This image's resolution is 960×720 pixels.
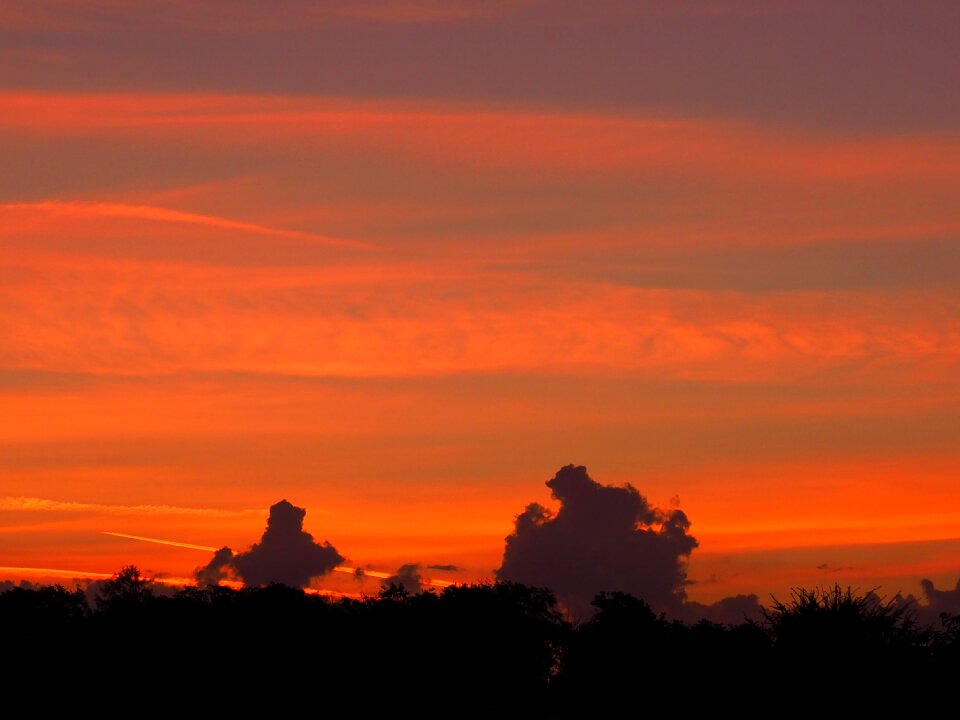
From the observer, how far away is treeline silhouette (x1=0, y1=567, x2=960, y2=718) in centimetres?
10944

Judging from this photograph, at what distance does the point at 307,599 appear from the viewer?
5581 inches

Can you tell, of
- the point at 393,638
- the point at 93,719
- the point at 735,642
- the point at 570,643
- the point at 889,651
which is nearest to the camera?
the point at 889,651

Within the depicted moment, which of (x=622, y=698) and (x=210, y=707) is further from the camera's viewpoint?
(x=622, y=698)

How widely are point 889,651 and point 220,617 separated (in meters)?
52.9

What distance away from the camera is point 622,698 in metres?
130

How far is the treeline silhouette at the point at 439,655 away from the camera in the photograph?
359 ft

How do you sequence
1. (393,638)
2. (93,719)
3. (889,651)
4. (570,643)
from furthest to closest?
(570,643) < (393,638) < (93,719) < (889,651)

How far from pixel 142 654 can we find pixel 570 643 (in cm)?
4316

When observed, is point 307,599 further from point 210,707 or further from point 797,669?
point 797,669

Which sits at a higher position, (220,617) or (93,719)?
(220,617)

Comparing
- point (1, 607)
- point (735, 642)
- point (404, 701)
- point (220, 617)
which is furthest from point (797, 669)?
point (1, 607)

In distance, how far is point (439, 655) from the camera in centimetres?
13812

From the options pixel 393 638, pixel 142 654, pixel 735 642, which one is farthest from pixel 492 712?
pixel 142 654

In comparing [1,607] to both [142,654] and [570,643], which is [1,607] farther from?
[570,643]
